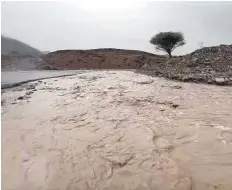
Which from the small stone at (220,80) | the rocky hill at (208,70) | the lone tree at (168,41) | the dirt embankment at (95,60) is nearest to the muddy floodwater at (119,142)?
Answer: the small stone at (220,80)

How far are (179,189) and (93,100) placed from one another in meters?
3.52

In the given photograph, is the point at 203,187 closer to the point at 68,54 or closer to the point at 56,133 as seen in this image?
the point at 56,133

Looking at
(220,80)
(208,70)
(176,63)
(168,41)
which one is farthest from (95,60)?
(220,80)

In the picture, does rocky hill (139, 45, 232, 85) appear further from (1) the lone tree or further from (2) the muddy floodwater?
(1) the lone tree

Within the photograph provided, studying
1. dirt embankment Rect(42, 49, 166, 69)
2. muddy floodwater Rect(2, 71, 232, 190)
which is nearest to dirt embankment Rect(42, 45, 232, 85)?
dirt embankment Rect(42, 49, 166, 69)

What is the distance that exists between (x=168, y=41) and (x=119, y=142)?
20802 millimetres

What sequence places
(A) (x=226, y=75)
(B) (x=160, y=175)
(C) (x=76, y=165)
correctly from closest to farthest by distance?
1. (B) (x=160, y=175)
2. (C) (x=76, y=165)
3. (A) (x=226, y=75)

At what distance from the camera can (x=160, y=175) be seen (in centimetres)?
241

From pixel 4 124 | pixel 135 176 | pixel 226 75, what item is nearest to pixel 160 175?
pixel 135 176

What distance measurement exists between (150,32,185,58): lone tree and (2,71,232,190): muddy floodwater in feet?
58.3

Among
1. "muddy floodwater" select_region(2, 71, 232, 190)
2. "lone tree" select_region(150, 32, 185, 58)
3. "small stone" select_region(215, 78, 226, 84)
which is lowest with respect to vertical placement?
"muddy floodwater" select_region(2, 71, 232, 190)

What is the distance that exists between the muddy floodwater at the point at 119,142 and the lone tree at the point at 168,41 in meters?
17.8

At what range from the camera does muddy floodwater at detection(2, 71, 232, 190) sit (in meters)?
2.37

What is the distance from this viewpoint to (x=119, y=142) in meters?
3.20
